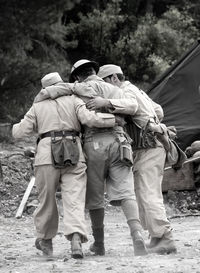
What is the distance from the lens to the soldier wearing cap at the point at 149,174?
22.3 feet

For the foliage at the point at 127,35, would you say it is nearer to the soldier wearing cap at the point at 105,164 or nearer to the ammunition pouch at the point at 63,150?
the soldier wearing cap at the point at 105,164

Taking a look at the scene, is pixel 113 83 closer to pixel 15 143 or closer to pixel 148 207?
pixel 148 207

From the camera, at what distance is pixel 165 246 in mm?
6719

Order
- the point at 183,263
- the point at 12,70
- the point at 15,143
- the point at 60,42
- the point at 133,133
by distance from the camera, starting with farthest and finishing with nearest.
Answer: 1. the point at 60,42
2. the point at 15,143
3. the point at 12,70
4. the point at 133,133
5. the point at 183,263

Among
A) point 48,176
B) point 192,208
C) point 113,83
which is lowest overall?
point 192,208

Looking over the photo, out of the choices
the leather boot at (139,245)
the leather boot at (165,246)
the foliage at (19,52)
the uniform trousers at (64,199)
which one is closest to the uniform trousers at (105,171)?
the uniform trousers at (64,199)

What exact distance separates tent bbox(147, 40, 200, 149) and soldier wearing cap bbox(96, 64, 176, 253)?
6.12m

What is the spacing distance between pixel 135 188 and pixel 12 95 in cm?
842

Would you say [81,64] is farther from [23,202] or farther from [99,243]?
[23,202]

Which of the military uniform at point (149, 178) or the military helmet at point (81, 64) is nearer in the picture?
the military uniform at point (149, 178)

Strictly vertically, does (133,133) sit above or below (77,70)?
below

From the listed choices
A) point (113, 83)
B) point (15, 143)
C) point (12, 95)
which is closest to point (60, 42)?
point (15, 143)

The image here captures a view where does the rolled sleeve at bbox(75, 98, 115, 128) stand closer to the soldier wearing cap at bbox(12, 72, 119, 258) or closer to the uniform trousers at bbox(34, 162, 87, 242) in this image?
the soldier wearing cap at bbox(12, 72, 119, 258)

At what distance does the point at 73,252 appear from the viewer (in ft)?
20.7
